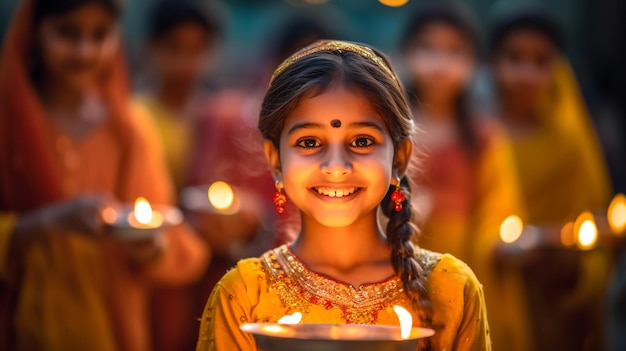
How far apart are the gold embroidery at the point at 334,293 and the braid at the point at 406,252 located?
1.2 inches

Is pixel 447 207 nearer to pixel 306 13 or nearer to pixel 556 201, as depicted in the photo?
pixel 556 201

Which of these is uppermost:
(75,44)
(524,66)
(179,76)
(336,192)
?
(179,76)

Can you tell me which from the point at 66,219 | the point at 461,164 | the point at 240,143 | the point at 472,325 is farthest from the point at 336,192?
the point at 461,164

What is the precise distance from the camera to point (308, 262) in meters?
3.44

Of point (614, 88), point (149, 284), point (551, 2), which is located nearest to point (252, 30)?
point (551, 2)

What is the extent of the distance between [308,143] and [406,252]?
38 centimetres

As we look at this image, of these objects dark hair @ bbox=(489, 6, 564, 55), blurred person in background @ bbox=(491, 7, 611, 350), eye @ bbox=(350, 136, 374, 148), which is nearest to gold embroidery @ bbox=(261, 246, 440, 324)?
eye @ bbox=(350, 136, 374, 148)

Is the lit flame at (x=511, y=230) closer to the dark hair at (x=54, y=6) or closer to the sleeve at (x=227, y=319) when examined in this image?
the dark hair at (x=54, y=6)

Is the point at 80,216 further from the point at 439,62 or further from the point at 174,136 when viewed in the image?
the point at 439,62

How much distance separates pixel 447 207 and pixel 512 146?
2.05 feet

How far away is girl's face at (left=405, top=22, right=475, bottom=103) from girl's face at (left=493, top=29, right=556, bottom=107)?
188mm

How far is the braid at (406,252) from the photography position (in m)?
3.34

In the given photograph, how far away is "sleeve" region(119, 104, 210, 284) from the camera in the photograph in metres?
5.86

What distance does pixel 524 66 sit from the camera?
732 centimetres
